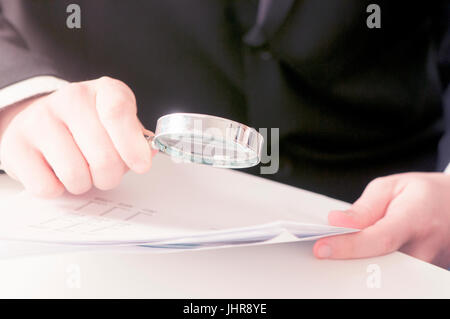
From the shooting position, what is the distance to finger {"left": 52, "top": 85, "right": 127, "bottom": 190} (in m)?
0.57

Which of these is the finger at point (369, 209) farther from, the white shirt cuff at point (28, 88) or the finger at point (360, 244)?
the white shirt cuff at point (28, 88)

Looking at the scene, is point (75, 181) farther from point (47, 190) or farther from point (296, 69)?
point (296, 69)

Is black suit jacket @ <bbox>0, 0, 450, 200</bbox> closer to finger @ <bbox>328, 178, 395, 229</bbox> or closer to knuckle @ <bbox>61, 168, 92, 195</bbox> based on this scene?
finger @ <bbox>328, 178, 395, 229</bbox>

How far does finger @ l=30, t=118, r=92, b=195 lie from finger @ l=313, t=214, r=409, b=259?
31 centimetres

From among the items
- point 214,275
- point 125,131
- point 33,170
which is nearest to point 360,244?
point 214,275

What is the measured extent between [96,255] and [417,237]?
0.45m

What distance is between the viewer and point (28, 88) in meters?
0.72

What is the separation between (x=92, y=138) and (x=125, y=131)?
0.05 metres

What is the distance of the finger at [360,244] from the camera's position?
55 cm

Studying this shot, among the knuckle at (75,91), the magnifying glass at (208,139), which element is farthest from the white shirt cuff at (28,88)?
the magnifying glass at (208,139)

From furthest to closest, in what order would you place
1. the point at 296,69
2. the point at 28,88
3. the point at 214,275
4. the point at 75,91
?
the point at 296,69 < the point at 28,88 < the point at 75,91 < the point at 214,275

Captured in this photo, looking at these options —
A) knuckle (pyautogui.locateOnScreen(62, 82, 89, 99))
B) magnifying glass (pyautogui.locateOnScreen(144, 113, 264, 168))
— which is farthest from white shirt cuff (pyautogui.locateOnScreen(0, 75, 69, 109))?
magnifying glass (pyautogui.locateOnScreen(144, 113, 264, 168))
